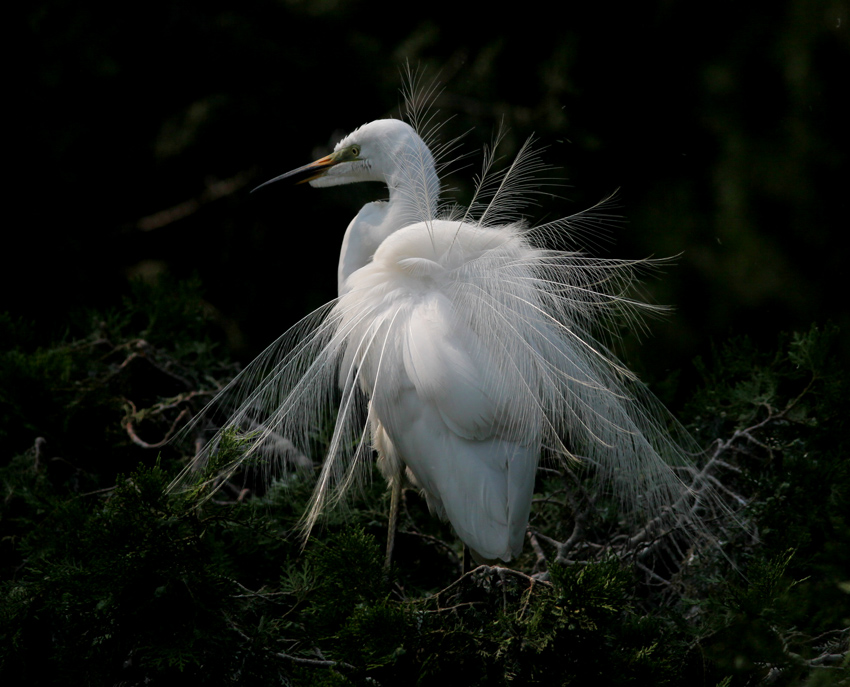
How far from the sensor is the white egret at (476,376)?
5.13ft

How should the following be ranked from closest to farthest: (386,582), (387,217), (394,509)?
(386,582) → (394,509) → (387,217)

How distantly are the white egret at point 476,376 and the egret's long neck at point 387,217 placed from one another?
24mm

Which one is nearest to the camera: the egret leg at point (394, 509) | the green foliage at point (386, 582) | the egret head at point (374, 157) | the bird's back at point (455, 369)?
the green foliage at point (386, 582)

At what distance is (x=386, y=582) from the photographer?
4.29 ft

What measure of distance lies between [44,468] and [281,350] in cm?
65

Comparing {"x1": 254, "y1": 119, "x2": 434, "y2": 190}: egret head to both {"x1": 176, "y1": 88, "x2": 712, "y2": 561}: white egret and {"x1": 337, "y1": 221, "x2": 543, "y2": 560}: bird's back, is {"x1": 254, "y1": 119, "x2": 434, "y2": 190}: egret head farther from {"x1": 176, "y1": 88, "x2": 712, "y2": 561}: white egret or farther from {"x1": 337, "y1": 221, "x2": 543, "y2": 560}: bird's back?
{"x1": 337, "y1": 221, "x2": 543, "y2": 560}: bird's back

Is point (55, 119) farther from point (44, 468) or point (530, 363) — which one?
point (530, 363)

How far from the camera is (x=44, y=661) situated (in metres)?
1.48

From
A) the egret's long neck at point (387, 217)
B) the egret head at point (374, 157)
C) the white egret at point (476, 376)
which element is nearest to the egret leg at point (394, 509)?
the white egret at point (476, 376)

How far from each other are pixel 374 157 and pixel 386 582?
1.19 meters

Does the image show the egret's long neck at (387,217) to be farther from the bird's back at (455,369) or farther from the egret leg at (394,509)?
the egret leg at (394,509)

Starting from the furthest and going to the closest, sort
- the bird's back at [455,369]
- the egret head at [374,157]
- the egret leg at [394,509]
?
the egret head at [374,157] → the egret leg at [394,509] → the bird's back at [455,369]

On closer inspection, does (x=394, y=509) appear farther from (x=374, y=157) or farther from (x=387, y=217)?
(x=374, y=157)

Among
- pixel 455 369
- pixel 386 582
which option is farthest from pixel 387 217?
pixel 386 582
